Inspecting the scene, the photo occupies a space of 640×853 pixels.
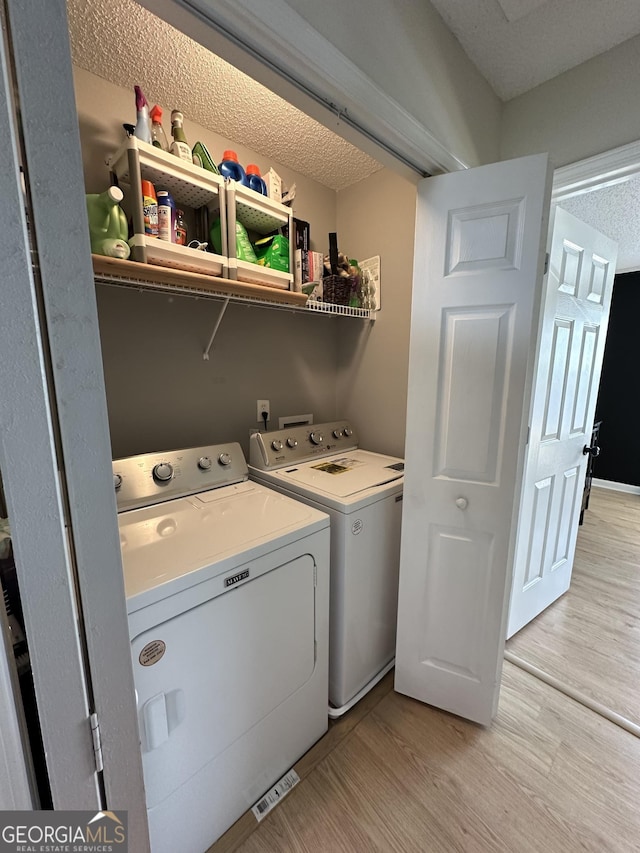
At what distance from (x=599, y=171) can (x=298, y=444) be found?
162 centimetres

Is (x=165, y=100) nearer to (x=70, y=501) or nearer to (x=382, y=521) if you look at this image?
(x=70, y=501)

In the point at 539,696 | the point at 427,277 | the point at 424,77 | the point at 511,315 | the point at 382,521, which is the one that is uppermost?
the point at 424,77

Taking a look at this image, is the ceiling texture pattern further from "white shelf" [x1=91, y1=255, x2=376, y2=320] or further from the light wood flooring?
the light wood flooring

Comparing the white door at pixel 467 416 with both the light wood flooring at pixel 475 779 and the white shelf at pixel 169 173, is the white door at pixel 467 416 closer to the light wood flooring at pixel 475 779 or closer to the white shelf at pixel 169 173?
the light wood flooring at pixel 475 779

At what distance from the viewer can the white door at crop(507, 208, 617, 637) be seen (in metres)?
1.74

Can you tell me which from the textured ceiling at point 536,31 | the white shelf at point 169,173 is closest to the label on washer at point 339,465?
the white shelf at point 169,173

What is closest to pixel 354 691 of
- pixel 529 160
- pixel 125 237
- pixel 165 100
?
pixel 125 237

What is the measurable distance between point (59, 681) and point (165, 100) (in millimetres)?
1952

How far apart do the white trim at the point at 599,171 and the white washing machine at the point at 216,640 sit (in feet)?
5.14

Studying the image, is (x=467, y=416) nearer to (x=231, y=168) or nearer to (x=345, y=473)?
(x=345, y=473)

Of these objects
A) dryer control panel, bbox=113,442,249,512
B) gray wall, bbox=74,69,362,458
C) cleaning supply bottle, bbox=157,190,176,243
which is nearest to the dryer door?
dryer control panel, bbox=113,442,249,512

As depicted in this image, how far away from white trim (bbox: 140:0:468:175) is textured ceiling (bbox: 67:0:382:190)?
58 centimetres

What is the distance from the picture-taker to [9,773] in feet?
1.87

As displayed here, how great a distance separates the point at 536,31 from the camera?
1176 mm
